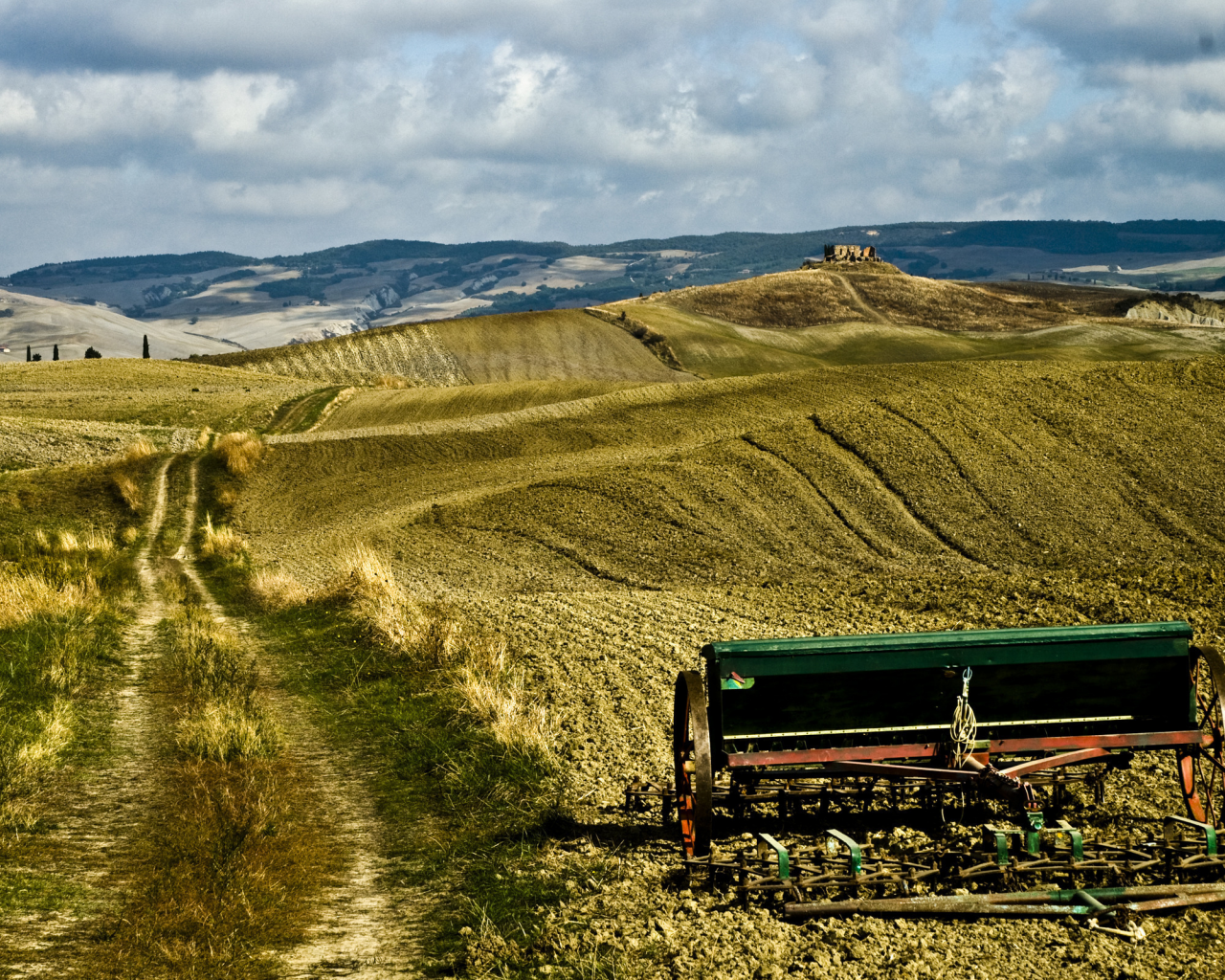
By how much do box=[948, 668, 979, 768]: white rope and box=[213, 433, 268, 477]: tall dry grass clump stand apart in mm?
37589

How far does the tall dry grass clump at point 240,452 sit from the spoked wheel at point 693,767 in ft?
120

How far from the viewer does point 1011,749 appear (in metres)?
7.72

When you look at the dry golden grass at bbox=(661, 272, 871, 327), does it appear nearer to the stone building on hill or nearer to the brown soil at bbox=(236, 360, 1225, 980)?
the stone building on hill

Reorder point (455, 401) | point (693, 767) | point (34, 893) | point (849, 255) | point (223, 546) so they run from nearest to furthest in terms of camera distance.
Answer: point (693, 767) → point (34, 893) → point (223, 546) → point (455, 401) → point (849, 255)

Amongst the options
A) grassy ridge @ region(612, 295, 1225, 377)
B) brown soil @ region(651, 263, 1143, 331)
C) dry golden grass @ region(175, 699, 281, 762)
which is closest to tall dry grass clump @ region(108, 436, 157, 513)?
dry golden grass @ region(175, 699, 281, 762)

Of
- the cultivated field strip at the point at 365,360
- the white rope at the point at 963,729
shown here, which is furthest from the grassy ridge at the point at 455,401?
the white rope at the point at 963,729

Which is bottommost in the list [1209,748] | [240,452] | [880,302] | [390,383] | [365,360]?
[1209,748]

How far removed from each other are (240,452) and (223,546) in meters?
13.6

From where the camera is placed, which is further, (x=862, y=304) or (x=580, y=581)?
(x=862, y=304)

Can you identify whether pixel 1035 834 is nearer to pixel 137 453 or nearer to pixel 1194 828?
pixel 1194 828

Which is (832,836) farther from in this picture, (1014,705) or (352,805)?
(352,805)

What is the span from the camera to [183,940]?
21.6 ft

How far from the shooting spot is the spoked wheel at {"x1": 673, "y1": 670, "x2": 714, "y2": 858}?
7070mm

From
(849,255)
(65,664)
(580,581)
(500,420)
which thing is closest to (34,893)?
(65,664)
